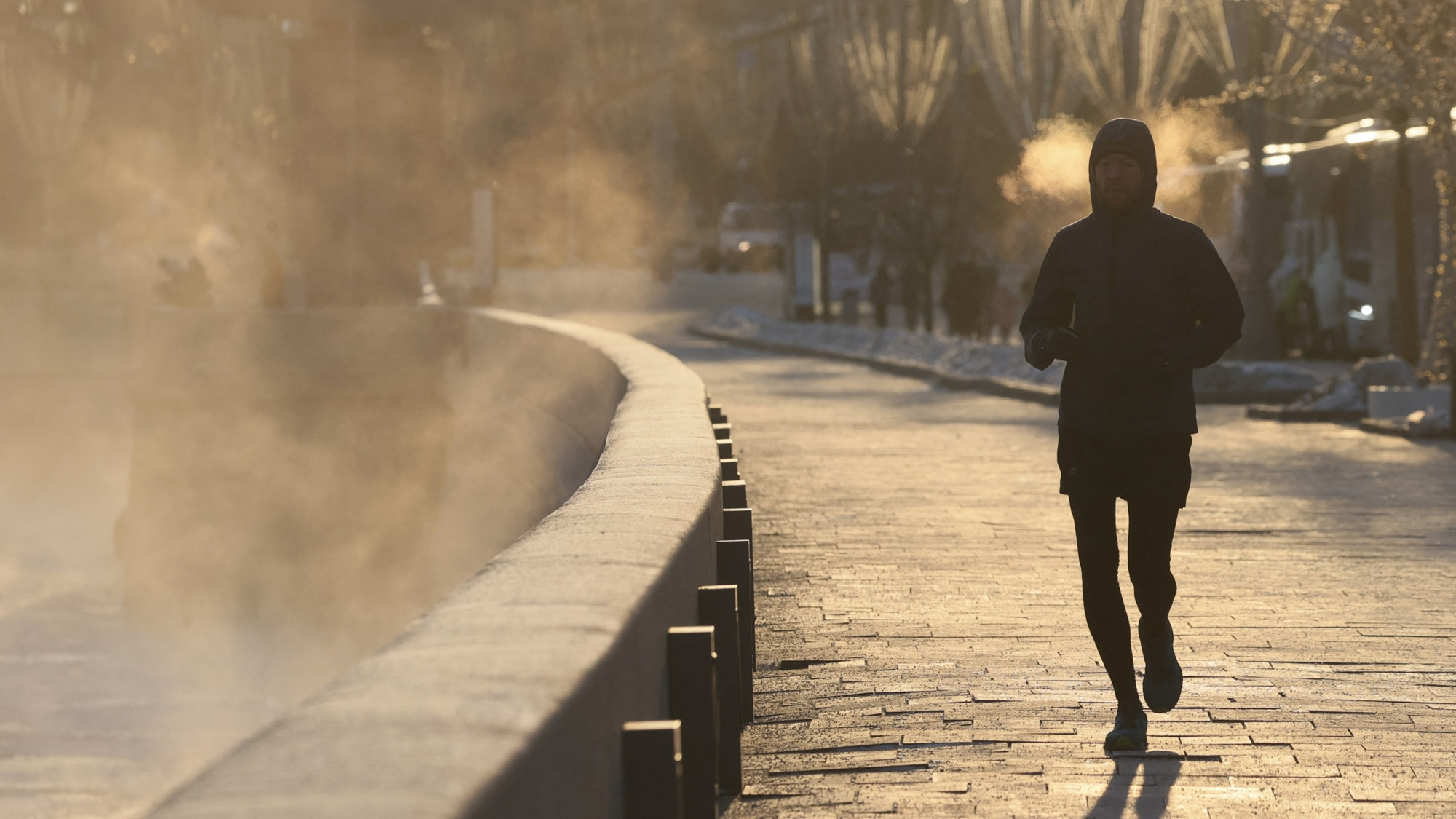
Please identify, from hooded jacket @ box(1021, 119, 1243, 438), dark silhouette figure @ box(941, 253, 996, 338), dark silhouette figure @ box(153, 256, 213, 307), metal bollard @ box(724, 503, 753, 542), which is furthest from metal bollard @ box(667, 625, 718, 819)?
dark silhouette figure @ box(153, 256, 213, 307)

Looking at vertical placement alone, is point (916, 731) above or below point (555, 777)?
below

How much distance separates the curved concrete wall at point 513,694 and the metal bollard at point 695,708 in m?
0.05

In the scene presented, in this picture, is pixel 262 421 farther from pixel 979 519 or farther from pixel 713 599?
pixel 713 599

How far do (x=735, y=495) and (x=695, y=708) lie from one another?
9.59 feet

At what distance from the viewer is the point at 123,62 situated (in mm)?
36125

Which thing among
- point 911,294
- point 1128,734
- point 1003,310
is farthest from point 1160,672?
point 911,294

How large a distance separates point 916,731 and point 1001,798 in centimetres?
84

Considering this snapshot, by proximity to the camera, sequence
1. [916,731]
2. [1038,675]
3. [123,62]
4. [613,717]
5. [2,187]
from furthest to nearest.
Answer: [2,187], [123,62], [1038,675], [916,731], [613,717]

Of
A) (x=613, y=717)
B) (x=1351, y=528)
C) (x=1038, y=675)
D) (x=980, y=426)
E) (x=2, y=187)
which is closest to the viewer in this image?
(x=613, y=717)

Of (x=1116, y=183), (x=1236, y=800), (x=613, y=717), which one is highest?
(x=1116, y=183)

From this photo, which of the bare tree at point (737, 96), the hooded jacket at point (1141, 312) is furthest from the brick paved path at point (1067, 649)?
the bare tree at point (737, 96)

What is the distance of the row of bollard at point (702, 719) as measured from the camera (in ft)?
13.5

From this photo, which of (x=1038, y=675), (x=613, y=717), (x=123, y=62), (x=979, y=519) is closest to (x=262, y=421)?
(x=123, y=62)

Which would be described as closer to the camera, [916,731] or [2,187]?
[916,731]
